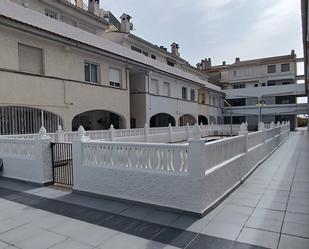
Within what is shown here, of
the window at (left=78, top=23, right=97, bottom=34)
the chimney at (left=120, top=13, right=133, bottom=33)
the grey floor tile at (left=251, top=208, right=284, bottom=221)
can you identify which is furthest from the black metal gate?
the chimney at (left=120, top=13, right=133, bottom=33)

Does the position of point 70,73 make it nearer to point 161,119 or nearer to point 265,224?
point 265,224

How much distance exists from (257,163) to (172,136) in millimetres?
10583

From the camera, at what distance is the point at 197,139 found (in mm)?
4926

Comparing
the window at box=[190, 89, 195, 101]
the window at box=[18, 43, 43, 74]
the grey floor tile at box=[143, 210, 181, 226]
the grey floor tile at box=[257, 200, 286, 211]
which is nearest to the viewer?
the grey floor tile at box=[143, 210, 181, 226]

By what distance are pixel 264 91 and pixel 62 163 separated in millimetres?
38107

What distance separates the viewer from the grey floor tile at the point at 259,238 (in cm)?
380

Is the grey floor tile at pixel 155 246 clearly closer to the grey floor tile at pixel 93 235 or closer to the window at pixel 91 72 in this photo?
the grey floor tile at pixel 93 235

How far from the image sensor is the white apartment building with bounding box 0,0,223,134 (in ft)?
38.0

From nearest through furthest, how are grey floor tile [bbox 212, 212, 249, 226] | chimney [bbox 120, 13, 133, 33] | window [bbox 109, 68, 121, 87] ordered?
grey floor tile [bbox 212, 212, 249, 226] < window [bbox 109, 68, 121, 87] < chimney [bbox 120, 13, 133, 33]

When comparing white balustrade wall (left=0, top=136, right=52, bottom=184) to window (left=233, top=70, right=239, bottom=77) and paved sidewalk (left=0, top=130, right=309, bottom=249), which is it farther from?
window (left=233, top=70, right=239, bottom=77)

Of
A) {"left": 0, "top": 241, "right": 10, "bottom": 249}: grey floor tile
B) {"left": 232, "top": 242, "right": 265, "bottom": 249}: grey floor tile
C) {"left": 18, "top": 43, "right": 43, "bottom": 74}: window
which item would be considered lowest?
{"left": 232, "top": 242, "right": 265, "bottom": 249}: grey floor tile

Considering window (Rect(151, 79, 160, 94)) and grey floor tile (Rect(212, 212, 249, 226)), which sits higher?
window (Rect(151, 79, 160, 94))

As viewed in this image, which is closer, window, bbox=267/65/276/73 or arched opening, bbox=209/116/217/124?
arched opening, bbox=209/116/217/124

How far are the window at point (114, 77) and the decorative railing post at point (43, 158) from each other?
10461 millimetres
